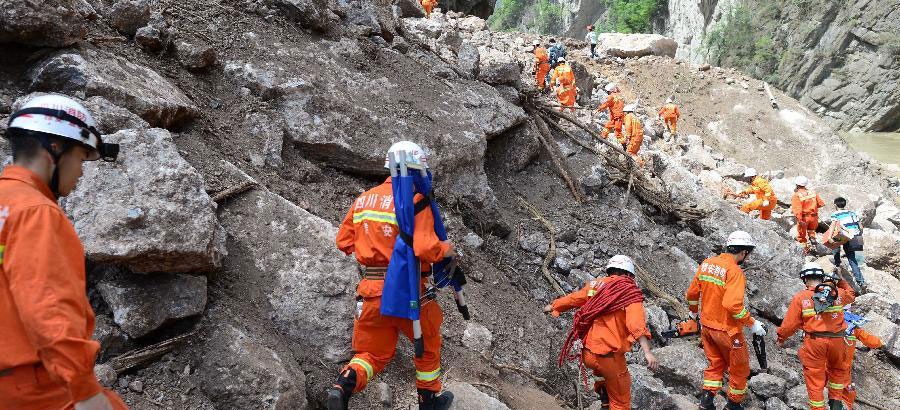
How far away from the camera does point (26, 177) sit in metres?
1.77

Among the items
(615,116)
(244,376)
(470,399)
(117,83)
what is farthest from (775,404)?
(615,116)

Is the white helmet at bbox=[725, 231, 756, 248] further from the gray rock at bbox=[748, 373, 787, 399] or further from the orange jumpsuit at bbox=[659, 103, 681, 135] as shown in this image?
the orange jumpsuit at bbox=[659, 103, 681, 135]

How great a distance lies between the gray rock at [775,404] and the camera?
17.8 ft

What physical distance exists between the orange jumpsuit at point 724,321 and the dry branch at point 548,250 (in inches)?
53.8

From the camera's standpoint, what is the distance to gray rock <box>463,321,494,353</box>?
4457 mm

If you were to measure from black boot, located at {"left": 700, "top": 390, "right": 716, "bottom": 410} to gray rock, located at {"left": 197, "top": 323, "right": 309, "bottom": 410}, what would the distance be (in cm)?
371

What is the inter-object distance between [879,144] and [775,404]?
26090mm

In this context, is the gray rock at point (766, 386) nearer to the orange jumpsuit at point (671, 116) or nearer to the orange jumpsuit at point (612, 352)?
the orange jumpsuit at point (612, 352)

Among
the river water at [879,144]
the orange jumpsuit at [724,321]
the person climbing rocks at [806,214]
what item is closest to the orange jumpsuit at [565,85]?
the person climbing rocks at [806,214]

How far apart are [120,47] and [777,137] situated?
18373mm

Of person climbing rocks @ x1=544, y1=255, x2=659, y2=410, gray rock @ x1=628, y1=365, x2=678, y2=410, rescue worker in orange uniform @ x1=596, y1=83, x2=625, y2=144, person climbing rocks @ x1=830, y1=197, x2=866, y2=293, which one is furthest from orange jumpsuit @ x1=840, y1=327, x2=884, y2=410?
rescue worker in orange uniform @ x1=596, y1=83, x2=625, y2=144

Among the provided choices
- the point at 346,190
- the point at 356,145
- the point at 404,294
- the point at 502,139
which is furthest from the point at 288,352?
the point at 502,139

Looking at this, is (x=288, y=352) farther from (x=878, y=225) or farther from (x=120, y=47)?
(x=878, y=225)

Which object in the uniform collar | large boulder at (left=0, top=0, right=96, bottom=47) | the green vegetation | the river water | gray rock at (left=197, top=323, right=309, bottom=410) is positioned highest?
the uniform collar
